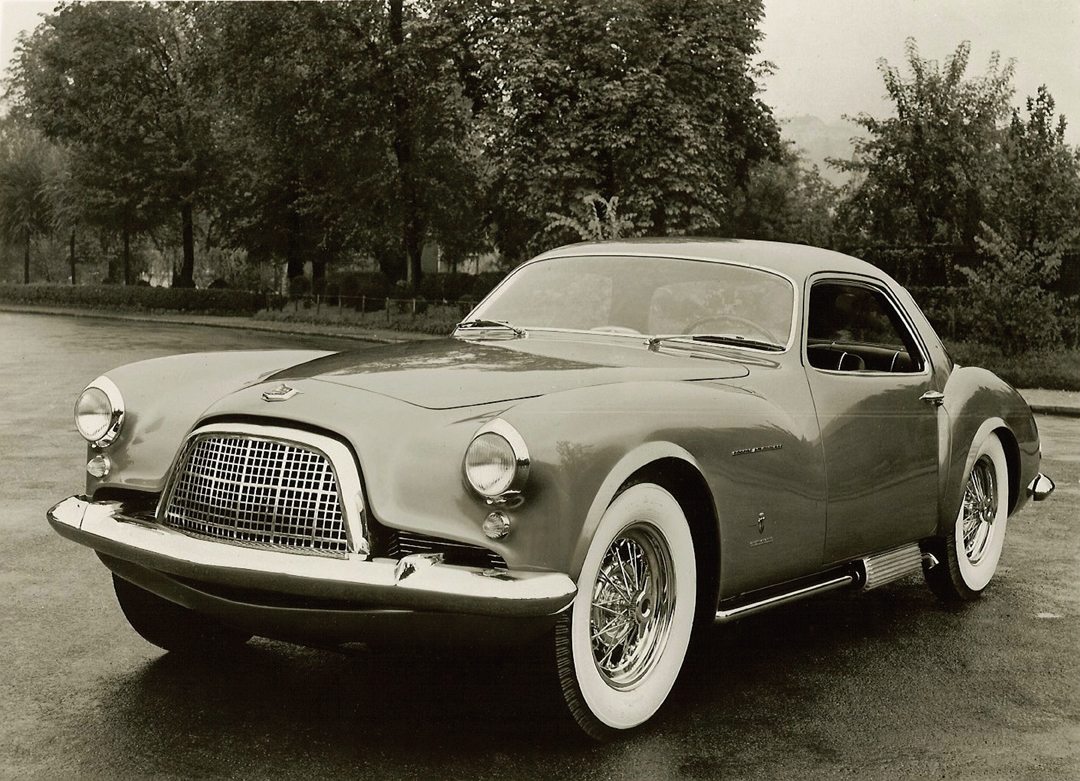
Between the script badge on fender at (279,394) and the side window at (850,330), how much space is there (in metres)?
2.26

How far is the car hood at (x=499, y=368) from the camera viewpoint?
12.5 feet

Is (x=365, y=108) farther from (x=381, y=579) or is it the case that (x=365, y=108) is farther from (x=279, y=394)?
(x=381, y=579)

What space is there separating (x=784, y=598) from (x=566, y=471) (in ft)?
4.41

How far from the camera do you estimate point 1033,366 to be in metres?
19.1

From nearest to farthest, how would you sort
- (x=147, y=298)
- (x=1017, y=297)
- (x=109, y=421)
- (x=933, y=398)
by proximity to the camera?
(x=109, y=421), (x=933, y=398), (x=1017, y=297), (x=147, y=298)

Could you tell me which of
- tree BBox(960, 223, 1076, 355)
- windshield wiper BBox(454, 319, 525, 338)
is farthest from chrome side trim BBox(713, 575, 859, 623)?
tree BBox(960, 223, 1076, 355)

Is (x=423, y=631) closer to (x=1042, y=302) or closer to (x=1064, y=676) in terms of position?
(x=1064, y=676)

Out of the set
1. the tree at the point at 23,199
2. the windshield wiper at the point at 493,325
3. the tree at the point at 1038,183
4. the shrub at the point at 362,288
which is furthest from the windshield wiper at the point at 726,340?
the tree at the point at 23,199

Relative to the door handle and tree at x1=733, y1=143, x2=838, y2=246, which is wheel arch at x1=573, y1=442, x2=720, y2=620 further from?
tree at x1=733, y1=143, x2=838, y2=246

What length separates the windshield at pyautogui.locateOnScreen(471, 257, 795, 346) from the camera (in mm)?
4812

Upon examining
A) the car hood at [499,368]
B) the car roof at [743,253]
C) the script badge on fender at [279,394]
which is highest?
the car roof at [743,253]

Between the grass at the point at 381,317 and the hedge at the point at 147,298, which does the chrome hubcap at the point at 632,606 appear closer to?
the grass at the point at 381,317

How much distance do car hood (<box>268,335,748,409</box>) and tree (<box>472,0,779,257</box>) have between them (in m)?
23.0

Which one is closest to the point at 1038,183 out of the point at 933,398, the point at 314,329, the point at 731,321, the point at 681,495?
the point at 933,398
